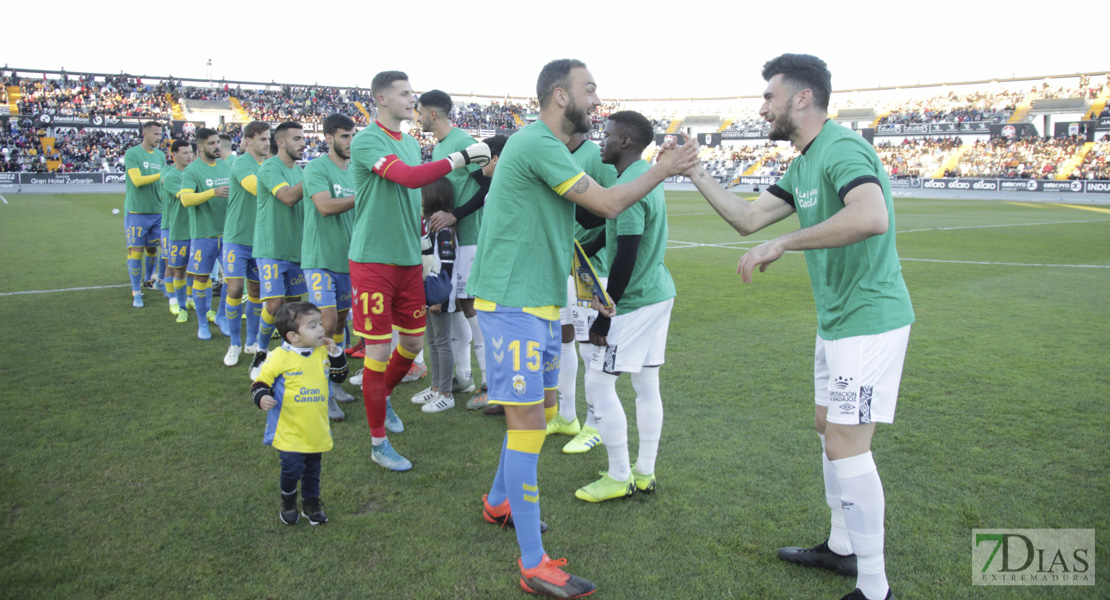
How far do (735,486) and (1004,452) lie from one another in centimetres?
198

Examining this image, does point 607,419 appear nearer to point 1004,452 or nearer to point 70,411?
point 1004,452

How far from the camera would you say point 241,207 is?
706 centimetres

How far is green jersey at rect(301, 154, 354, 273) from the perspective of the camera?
542cm

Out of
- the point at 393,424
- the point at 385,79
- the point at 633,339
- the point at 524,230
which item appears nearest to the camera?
the point at 524,230

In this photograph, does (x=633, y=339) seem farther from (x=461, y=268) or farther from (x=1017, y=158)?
(x=1017, y=158)

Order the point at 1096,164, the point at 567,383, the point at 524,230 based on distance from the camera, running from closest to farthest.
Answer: the point at 524,230 < the point at 567,383 < the point at 1096,164

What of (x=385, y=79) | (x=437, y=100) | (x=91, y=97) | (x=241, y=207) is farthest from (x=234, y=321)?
(x=91, y=97)

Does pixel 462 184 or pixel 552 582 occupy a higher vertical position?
pixel 462 184

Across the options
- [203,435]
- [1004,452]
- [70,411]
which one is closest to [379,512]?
[203,435]

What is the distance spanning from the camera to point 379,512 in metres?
3.89

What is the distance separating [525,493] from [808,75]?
2.27m

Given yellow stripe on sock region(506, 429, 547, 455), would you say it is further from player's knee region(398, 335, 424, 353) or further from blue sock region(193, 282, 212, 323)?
blue sock region(193, 282, 212, 323)

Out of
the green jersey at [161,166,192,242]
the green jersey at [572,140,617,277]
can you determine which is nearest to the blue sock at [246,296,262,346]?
the green jersey at [161,166,192,242]

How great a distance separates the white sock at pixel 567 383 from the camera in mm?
5242
